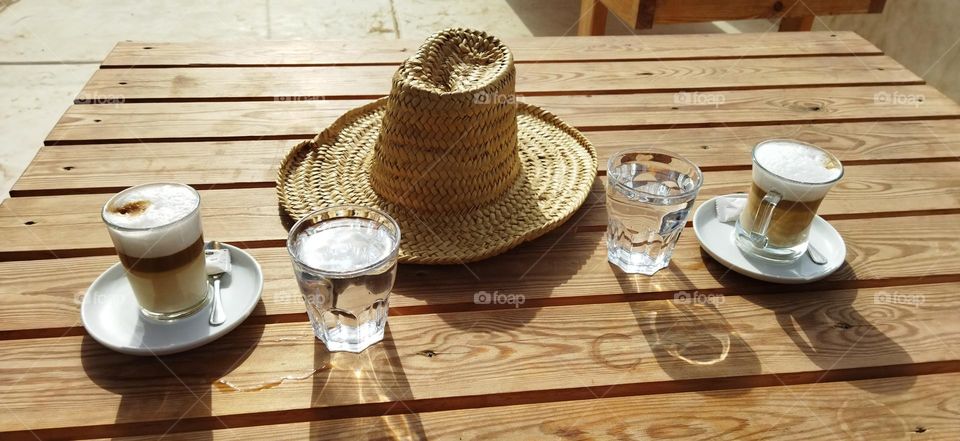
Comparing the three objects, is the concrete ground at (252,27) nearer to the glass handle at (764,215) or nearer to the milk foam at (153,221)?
the milk foam at (153,221)

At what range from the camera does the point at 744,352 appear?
876 mm

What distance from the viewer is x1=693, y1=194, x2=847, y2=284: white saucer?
96cm

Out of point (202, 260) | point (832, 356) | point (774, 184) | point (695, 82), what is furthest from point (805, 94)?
point (202, 260)

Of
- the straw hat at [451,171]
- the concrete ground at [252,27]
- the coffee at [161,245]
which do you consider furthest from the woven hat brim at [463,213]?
the concrete ground at [252,27]

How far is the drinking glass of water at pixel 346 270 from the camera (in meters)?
0.81

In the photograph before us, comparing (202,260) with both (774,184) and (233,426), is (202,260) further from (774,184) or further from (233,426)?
(774,184)

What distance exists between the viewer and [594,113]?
1438mm

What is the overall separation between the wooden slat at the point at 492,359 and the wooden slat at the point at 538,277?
0.03 metres

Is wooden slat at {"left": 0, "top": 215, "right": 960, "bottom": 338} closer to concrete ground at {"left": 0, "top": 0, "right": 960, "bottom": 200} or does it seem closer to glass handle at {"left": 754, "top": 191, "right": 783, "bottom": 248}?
glass handle at {"left": 754, "top": 191, "right": 783, "bottom": 248}

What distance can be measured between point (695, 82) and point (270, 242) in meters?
1.00

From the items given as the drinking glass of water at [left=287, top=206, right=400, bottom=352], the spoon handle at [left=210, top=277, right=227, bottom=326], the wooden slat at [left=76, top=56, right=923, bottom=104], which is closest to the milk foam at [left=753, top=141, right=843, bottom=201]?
the drinking glass of water at [left=287, top=206, right=400, bottom=352]

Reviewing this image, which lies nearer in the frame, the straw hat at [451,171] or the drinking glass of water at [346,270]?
the drinking glass of water at [346,270]

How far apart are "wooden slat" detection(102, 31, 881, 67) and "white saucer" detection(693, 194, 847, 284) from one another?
73 centimetres

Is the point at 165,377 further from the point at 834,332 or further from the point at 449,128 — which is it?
the point at 834,332
